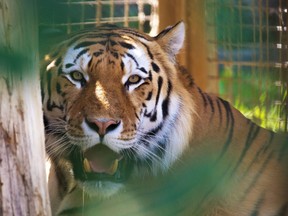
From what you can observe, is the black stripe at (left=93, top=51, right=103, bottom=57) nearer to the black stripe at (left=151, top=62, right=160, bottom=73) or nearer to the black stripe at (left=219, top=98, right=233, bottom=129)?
the black stripe at (left=151, top=62, right=160, bottom=73)

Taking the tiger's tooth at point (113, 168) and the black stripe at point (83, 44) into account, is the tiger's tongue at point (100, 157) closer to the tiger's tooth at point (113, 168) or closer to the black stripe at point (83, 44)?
the tiger's tooth at point (113, 168)

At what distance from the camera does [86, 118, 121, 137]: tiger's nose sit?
95.7 inches

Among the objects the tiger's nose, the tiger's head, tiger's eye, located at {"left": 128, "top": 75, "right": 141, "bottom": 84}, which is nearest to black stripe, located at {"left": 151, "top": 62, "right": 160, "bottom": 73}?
the tiger's head

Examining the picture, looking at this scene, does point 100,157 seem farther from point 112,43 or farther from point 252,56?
point 252,56

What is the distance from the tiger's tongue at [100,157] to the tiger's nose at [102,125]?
0.06 meters

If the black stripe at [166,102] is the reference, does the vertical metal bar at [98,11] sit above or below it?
above

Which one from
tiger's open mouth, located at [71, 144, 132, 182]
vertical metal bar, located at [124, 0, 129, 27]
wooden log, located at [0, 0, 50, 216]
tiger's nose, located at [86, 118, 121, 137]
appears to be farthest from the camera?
vertical metal bar, located at [124, 0, 129, 27]

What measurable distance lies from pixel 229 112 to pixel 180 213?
0.48 metres

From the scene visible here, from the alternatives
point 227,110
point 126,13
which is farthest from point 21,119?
point 227,110

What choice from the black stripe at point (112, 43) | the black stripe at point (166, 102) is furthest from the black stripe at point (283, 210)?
the black stripe at point (112, 43)

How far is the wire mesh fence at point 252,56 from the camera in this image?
271 centimetres

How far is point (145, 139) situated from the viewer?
270cm

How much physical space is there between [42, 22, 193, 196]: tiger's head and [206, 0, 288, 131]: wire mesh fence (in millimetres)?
184

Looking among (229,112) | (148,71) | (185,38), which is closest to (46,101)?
(148,71)
